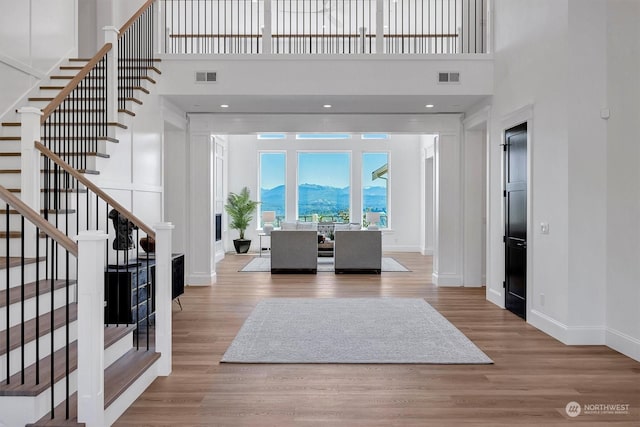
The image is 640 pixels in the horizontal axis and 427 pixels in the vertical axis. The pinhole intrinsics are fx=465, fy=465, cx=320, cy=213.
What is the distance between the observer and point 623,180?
402 cm

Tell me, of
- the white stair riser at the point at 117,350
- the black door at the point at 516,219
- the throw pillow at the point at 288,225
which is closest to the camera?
the white stair riser at the point at 117,350

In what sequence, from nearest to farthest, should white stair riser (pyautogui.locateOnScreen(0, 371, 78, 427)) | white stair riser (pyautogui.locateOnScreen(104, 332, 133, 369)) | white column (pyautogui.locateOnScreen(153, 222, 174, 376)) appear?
white stair riser (pyautogui.locateOnScreen(0, 371, 78, 427)), white stair riser (pyautogui.locateOnScreen(104, 332, 133, 369)), white column (pyautogui.locateOnScreen(153, 222, 174, 376))

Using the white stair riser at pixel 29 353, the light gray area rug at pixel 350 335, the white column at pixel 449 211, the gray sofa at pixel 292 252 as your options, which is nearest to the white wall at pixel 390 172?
the gray sofa at pixel 292 252

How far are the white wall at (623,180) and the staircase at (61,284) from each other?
A: 3.83 metres

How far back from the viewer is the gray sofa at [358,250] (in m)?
8.98

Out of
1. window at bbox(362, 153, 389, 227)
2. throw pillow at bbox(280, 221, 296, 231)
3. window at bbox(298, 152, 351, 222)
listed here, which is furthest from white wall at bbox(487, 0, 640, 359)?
window at bbox(298, 152, 351, 222)

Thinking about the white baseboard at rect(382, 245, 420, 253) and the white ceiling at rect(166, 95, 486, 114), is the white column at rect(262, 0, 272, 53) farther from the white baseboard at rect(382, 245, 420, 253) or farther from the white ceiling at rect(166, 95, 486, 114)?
the white baseboard at rect(382, 245, 420, 253)

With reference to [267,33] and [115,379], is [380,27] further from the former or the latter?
[115,379]

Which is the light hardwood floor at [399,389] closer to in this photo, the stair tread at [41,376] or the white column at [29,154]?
the stair tread at [41,376]

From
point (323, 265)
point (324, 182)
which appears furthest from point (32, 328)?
point (324, 182)

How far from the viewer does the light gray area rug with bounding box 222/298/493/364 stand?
3.90 metres

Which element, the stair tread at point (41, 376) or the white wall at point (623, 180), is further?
the white wall at point (623, 180)

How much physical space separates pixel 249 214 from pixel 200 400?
1020 cm

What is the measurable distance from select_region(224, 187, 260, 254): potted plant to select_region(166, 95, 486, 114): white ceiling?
17.9 ft
